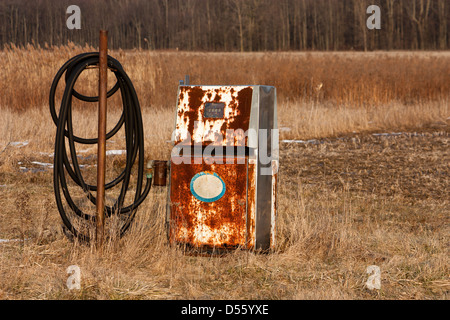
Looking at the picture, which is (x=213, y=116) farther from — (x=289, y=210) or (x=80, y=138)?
(x=289, y=210)

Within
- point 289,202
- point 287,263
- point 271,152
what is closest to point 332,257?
point 287,263

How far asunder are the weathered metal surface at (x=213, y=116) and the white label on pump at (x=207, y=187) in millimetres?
223

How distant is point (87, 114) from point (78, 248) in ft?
26.2

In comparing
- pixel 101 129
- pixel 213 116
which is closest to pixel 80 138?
pixel 101 129

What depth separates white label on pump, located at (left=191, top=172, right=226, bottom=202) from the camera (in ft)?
11.8

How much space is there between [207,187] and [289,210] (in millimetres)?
1498

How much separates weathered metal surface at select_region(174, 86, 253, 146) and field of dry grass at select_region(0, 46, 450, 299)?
77 cm

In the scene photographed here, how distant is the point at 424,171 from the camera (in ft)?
23.2

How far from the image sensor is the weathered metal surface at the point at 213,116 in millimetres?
3607

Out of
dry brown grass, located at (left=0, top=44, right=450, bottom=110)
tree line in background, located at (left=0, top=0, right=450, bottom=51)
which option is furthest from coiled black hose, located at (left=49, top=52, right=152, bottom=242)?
tree line in background, located at (left=0, top=0, right=450, bottom=51)

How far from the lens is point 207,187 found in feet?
11.9

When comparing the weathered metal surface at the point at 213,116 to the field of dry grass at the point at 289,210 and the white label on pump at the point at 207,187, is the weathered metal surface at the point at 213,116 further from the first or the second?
the field of dry grass at the point at 289,210

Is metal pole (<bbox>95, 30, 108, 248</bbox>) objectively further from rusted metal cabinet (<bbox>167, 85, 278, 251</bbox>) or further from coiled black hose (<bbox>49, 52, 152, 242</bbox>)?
rusted metal cabinet (<bbox>167, 85, 278, 251</bbox>)

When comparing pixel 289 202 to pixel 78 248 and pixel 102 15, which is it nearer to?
pixel 78 248
